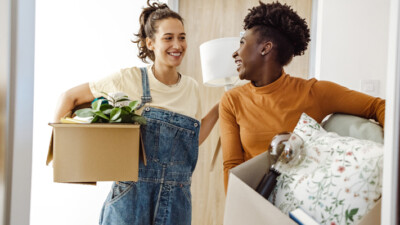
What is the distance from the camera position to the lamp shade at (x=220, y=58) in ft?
4.75

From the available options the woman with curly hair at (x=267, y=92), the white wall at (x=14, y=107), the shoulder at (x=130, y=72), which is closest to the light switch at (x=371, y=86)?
the woman with curly hair at (x=267, y=92)

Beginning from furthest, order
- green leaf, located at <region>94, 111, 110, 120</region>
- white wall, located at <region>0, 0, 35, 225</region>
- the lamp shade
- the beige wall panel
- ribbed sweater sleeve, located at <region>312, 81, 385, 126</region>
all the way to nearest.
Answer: the beige wall panel → the lamp shade → green leaf, located at <region>94, 111, 110, 120</region> → ribbed sweater sleeve, located at <region>312, 81, 385, 126</region> → white wall, located at <region>0, 0, 35, 225</region>

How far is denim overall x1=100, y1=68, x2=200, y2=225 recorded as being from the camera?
1164mm

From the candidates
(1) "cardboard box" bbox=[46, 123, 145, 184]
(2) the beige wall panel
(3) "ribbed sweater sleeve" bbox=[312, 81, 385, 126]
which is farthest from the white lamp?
(2) the beige wall panel

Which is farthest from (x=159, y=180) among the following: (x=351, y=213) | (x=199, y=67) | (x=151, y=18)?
(x=199, y=67)

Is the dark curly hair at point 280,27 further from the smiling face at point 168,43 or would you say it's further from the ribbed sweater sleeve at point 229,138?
the smiling face at point 168,43

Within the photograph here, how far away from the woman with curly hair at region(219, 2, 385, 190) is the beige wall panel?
1.24 m

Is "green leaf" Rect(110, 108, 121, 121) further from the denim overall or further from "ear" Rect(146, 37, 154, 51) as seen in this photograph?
"ear" Rect(146, 37, 154, 51)

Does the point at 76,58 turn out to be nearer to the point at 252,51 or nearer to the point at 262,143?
the point at 252,51

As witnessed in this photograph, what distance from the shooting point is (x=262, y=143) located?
979 mm

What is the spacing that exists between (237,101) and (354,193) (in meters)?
0.56

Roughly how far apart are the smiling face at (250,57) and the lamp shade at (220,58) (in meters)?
0.39

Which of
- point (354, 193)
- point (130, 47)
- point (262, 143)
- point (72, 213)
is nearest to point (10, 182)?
point (354, 193)

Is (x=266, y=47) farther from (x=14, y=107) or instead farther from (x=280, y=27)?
(x=14, y=107)
